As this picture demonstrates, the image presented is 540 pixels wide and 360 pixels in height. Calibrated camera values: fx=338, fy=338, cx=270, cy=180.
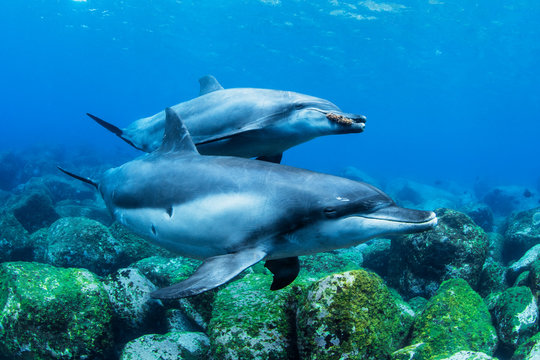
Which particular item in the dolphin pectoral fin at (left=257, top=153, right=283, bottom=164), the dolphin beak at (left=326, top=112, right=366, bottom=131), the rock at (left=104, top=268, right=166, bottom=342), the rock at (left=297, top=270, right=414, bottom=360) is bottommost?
the rock at (left=104, top=268, right=166, bottom=342)

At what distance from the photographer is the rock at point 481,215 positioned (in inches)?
827

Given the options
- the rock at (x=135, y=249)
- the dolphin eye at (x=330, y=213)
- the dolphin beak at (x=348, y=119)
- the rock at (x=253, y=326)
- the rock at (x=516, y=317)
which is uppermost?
the dolphin beak at (x=348, y=119)

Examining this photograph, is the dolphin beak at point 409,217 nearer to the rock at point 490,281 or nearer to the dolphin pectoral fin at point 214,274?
the dolphin pectoral fin at point 214,274

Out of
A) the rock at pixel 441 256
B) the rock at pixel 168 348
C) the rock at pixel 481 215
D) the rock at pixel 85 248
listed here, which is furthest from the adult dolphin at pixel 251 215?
the rock at pixel 481 215

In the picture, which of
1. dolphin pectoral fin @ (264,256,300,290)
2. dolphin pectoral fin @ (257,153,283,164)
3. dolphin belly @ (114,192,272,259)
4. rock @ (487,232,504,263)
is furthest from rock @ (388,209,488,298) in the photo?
dolphin belly @ (114,192,272,259)

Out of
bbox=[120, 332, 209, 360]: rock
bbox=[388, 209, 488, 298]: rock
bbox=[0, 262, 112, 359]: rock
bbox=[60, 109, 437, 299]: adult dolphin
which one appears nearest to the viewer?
bbox=[60, 109, 437, 299]: adult dolphin

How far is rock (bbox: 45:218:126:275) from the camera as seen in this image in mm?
7500

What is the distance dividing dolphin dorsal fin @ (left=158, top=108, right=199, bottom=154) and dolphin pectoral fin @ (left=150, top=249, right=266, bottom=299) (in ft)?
4.75

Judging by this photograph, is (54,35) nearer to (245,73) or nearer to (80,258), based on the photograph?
(245,73)

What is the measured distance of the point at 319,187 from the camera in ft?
9.18

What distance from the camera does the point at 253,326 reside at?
148 inches

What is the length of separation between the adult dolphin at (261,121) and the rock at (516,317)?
394 centimetres

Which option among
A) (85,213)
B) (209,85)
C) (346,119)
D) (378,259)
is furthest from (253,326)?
(85,213)

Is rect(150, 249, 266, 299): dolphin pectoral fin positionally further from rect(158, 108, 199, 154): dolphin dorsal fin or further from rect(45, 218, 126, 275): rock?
rect(45, 218, 126, 275): rock
